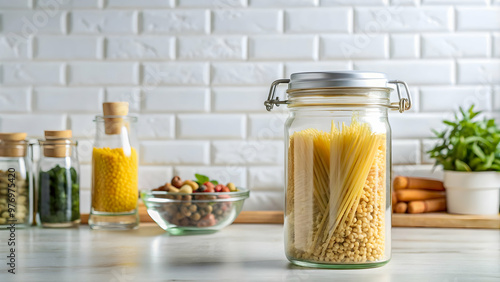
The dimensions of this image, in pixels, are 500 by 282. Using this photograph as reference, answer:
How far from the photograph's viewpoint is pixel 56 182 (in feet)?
Result: 4.53

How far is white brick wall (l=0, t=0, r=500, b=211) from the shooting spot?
5.36ft

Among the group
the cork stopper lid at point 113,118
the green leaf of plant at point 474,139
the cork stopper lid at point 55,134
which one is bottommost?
the green leaf of plant at point 474,139

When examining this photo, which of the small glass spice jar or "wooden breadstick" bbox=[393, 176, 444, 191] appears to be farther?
"wooden breadstick" bbox=[393, 176, 444, 191]

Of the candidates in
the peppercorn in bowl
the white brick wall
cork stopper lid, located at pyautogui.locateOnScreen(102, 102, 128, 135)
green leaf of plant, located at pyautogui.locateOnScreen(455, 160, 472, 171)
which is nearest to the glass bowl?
the peppercorn in bowl

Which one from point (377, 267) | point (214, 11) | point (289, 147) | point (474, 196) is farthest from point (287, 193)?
point (214, 11)

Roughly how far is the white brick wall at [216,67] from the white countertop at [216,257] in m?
0.33

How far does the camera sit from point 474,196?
1462 millimetres

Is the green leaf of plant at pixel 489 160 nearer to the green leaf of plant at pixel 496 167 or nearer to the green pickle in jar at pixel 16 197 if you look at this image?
the green leaf of plant at pixel 496 167

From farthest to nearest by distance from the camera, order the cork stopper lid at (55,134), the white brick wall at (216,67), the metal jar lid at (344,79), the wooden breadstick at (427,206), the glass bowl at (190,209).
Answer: the white brick wall at (216,67), the wooden breadstick at (427,206), the cork stopper lid at (55,134), the glass bowl at (190,209), the metal jar lid at (344,79)

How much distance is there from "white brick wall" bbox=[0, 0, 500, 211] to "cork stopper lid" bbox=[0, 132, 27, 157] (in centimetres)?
26

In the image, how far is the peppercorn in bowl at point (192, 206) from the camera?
1287mm

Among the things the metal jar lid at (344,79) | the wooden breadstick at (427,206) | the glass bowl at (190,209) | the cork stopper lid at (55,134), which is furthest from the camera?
the wooden breadstick at (427,206)

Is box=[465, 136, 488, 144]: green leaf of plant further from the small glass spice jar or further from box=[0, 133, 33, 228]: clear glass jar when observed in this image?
box=[0, 133, 33, 228]: clear glass jar

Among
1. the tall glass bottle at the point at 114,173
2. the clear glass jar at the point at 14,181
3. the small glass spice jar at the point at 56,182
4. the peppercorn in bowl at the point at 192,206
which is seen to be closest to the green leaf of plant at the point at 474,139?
the peppercorn in bowl at the point at 192,206
